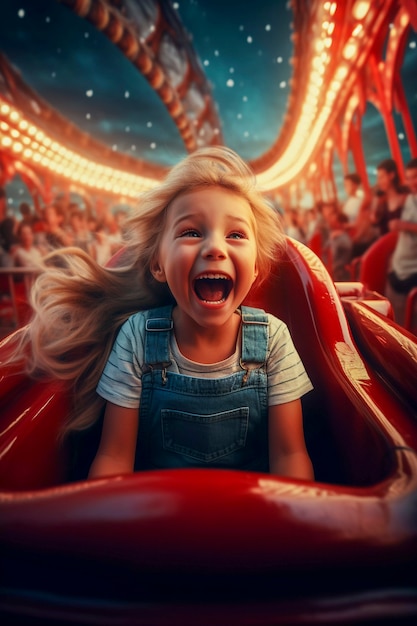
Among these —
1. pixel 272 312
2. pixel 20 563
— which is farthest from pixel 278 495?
pixel 272 312

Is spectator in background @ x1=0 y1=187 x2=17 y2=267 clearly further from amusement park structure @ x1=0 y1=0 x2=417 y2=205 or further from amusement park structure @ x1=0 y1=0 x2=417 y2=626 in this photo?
amusement park structure @ x1=0 y1=0 x2=417 y2=626

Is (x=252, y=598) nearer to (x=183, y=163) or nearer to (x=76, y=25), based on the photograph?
(x=183, y=163)

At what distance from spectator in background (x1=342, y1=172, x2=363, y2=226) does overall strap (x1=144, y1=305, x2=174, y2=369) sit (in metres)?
3.27

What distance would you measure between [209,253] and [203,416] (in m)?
0.21

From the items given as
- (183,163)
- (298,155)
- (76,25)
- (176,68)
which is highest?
(76,25)

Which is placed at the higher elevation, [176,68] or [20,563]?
[176,68]

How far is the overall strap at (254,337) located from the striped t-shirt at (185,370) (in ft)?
0.04

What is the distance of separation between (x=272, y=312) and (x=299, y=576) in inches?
19.5

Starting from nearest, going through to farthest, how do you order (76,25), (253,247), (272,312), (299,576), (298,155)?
(299,576) < (253,247) < (272,312) < (76,25) < (298,155)

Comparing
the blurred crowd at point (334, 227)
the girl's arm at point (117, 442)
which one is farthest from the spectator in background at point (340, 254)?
the girl's arm at point (117, 442)

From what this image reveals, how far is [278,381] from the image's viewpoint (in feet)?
1.91

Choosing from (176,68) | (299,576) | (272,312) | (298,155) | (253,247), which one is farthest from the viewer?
(298,155)

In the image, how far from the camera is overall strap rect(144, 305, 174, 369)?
584 millimetres

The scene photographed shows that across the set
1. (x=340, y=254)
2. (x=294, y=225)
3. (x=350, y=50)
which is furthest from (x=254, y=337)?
(x=294, y=225)
